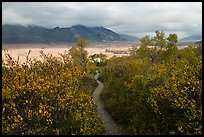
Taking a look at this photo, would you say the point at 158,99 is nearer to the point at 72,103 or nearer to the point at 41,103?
the point at 72,103

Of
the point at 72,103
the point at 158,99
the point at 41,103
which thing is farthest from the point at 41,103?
the point at 158,99

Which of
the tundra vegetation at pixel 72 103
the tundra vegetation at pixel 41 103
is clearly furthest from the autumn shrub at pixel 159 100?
the tundra vegetation at pixel 41 103

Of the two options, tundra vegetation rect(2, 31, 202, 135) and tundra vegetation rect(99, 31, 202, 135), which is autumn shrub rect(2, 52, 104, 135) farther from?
tundra vegetation rect(99, 31, 202, 135)

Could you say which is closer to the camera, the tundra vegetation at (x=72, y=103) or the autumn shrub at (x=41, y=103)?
the autumn shrub at (x=41, y=103)

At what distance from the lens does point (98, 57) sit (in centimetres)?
8406

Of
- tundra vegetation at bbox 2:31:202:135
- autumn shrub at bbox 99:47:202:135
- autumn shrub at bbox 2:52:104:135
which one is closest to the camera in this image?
autumn shrub at bbox 2:52:104:135

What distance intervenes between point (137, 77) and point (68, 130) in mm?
9525

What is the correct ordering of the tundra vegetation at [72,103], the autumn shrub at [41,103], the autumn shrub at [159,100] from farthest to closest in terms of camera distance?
the autumn shrub at [159,100]
the tundra vegetation at [72,103]
the autumn shrub at [41,103]

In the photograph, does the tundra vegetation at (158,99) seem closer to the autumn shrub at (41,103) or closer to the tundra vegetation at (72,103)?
the tundra vegetation at (72,103)

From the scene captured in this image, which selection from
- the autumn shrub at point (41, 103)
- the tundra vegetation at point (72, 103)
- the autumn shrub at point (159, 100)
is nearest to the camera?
the autumn shrub at point (41, 103)

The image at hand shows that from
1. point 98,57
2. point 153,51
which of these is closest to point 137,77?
point 153,51

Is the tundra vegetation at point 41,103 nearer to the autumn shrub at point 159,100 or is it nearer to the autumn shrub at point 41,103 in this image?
the autumn shrub at point 41,103

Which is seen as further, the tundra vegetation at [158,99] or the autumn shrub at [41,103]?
the tundra vegetation at [158,99]

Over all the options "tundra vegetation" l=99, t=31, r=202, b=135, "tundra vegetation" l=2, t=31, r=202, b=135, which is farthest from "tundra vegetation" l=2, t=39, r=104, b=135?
"tundra vegetation" l=99, t=31, r=202, b=135
